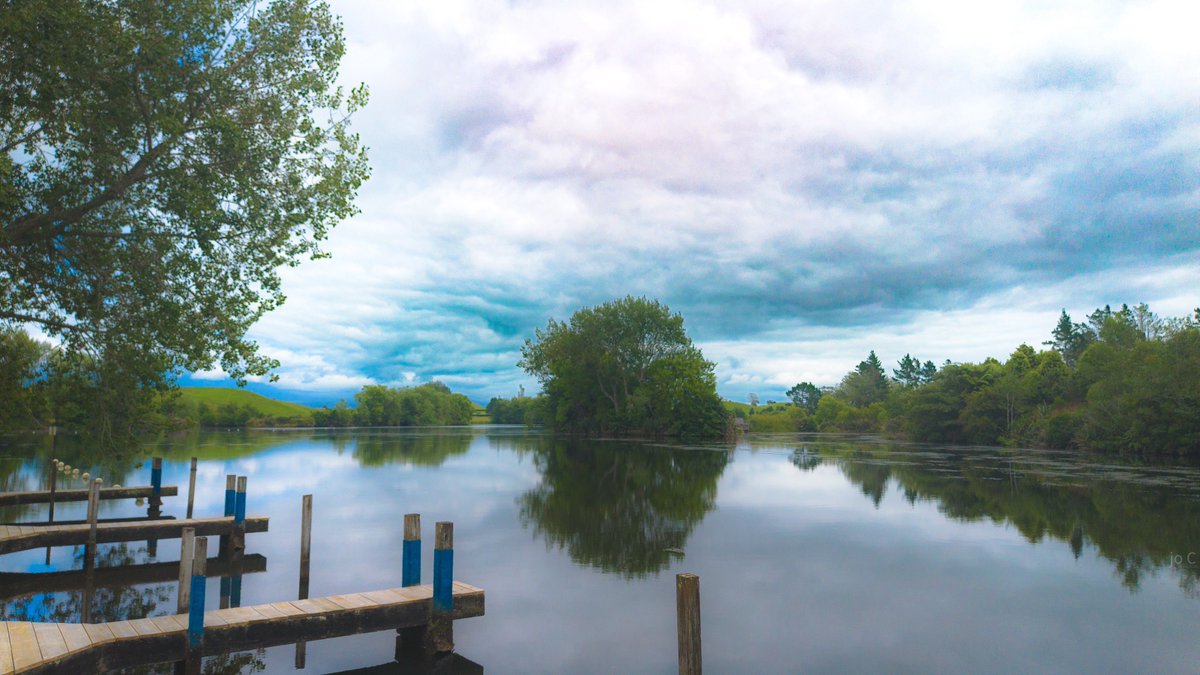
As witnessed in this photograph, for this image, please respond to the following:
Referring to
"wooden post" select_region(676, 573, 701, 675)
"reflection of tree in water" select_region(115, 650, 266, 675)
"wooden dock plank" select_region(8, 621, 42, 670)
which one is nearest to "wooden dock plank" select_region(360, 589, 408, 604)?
"reflection of tree in water" select_region(115, 650, 266, 675)

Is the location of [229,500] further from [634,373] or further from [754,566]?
[634,373]

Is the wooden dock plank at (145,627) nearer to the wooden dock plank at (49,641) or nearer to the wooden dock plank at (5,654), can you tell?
the wooden dock plank at (49,641)

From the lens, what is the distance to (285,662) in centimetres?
1012

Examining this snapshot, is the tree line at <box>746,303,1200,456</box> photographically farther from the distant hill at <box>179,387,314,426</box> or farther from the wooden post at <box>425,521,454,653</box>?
the distant hill at <box>179,387,314,426</box>

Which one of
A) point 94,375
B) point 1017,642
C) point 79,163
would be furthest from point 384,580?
point 1017,642

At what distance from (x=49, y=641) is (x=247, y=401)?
143500 millimetres

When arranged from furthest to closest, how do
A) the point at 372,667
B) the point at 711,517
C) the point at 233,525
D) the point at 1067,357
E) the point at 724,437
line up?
the point at 1067,357, the point at 724,437, the point at 711,517, the point at 233,525, the point at 372,667

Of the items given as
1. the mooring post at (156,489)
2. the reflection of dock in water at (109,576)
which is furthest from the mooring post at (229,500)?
the mooring post at (156,489)

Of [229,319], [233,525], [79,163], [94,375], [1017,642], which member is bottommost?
[1017,642]

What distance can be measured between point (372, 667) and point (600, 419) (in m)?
75.0

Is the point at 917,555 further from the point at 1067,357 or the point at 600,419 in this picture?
the point at 1067,357

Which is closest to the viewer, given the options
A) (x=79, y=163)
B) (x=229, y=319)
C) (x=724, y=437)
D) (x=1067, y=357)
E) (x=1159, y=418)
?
(x=79, y=163)

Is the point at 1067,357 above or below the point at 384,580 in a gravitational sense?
above

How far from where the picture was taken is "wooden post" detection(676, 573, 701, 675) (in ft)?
20.9
